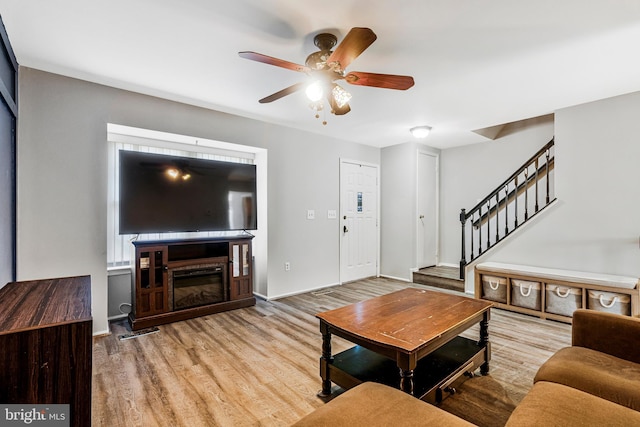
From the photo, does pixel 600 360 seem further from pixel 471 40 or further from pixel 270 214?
pixel 270 214

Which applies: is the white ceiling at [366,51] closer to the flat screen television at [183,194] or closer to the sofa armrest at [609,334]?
the flat screen television at [183,194]

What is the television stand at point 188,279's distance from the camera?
3250 mm

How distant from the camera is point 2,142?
2.13 metres

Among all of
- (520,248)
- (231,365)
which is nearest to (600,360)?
(231,365)

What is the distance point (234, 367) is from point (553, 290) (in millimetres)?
3533

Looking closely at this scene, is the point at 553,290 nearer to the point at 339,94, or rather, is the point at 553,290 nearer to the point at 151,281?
the point at 339,94

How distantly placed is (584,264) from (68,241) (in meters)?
5.57

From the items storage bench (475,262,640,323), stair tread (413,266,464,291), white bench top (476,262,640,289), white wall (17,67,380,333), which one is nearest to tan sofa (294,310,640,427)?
storage bench (475,262,640,323)

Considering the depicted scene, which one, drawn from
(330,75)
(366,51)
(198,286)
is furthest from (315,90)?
(198,286)

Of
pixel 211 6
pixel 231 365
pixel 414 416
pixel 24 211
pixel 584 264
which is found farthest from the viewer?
pixel 584 264

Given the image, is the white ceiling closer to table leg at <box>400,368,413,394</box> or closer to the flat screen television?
the flat screen television

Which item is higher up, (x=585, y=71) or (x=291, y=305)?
(x=585, y=71)

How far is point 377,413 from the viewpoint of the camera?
3.88 ft

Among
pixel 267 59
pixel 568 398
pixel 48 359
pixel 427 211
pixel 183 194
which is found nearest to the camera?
pixel 48 359
